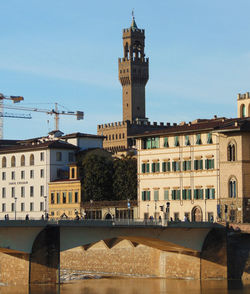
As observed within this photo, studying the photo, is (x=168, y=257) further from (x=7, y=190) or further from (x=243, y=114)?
(x=243, y=114)

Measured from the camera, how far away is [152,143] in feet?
373

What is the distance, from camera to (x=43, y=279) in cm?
8462

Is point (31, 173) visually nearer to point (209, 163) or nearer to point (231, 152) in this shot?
point (209, 163)

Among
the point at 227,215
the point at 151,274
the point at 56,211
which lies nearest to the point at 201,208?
the point at 227,215

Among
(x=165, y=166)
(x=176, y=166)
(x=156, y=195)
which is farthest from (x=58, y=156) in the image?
(x=176, y=166)

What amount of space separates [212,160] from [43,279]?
91.6 feet

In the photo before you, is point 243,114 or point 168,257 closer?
point 168,257

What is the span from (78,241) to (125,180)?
3464cm

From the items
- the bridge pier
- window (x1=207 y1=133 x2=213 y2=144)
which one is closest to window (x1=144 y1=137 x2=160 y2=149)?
window (x1=207 y1=133 x2=213 y2=144)

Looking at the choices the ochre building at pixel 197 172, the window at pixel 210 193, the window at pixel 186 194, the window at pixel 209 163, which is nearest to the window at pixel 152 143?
the ochre building at pixel 197 172

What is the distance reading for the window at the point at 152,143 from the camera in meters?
113

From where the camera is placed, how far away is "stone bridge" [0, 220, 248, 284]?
84125 mm

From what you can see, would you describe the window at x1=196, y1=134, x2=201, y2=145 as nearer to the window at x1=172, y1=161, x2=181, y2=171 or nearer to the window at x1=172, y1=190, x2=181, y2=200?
the window at x1=172, y1=161, x2=181, y2=171

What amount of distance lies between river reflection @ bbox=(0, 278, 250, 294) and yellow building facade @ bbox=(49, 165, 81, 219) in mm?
30557
